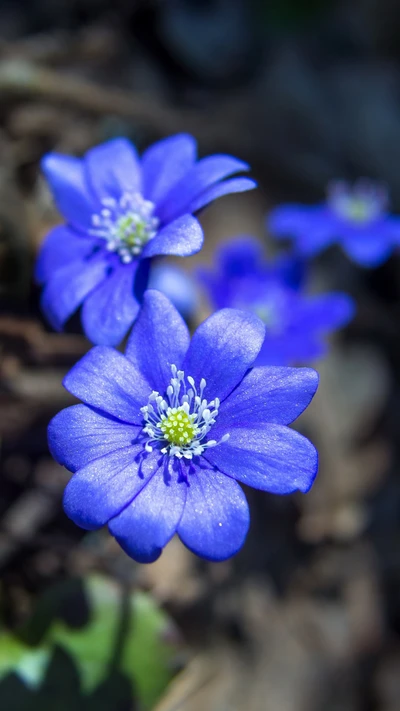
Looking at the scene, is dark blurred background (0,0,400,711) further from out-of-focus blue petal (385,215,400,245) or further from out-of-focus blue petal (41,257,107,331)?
out-of-focus blue petal (385,215,400,245)

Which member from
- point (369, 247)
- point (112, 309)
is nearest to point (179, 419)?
point (112, 309)

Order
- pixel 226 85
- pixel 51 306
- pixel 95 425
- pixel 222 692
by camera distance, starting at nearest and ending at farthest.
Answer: pixel 95 425, pixel 51 306, pixel 222 692, pixel 226 85

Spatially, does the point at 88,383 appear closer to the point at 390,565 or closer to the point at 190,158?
the point at 190,158

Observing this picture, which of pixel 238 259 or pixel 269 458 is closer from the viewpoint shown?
pixel 269 458

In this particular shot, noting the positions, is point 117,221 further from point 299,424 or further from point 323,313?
point 299,424

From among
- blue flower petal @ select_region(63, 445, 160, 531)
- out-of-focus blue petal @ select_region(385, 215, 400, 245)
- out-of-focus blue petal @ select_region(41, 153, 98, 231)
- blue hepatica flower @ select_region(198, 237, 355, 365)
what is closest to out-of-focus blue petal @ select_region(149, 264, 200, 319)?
blue hepatica flower @ select_region(198, 237, 355, 365)

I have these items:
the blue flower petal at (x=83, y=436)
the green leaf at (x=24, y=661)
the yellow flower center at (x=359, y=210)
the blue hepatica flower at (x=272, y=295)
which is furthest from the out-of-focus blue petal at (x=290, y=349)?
the green leaf at (x=24, y=661)

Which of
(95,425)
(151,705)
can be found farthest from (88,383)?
(151,705)
